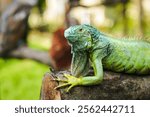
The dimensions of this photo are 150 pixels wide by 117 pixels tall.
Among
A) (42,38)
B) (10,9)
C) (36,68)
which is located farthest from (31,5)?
(42,38)

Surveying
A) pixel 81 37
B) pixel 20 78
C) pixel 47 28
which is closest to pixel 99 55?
pixel 81 37

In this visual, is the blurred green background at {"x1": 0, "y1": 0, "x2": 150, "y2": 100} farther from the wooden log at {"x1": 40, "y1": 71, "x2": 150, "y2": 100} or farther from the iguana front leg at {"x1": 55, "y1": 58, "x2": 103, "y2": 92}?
the iguana front leg at {"x1": 55, "y1": 58, "x2": 103, "y2": 92}

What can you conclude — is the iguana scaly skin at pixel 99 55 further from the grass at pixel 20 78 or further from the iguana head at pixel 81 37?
the grass at pixel 20 78

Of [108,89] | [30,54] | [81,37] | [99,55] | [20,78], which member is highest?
[81,37]

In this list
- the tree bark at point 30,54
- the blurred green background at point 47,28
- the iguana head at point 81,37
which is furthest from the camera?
the tree bark at point 30,54

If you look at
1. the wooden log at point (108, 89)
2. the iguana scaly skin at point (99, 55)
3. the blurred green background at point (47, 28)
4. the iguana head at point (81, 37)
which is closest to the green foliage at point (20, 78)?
the blurred green background at point (47, 28)

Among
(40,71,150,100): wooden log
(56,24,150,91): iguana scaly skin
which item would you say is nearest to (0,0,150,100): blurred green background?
(56,24,150,91): iguana scaly skin

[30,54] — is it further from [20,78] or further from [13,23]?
[20,78]

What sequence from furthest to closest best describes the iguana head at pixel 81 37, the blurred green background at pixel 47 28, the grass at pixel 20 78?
the blurred green background at pixel 47 28
the grass at pixel 20 78
the iguana head at pixel 81 37

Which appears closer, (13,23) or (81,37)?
Result: (81,37)
